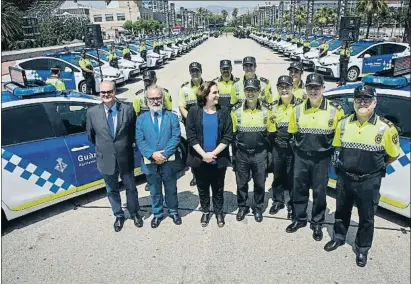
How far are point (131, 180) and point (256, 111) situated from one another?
1.69 m

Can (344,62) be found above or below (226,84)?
below

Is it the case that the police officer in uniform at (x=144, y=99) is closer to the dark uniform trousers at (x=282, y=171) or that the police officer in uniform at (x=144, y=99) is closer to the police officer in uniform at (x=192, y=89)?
the police officer in uniform at (x=192, y=89)

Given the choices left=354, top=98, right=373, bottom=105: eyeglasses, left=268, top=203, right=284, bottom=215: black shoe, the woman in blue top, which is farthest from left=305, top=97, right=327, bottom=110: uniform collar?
left=268, top=203, right=284, bottom=215: black shoe

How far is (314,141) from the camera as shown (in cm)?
348

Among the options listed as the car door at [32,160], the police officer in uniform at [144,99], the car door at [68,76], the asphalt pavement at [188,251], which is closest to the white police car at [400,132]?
the asphalt pavement at [188,251]

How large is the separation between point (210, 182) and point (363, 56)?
38.1ft

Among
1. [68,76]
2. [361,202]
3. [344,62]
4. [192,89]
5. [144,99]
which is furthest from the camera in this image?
[344,62]

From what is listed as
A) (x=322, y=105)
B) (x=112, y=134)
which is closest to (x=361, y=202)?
(x=322, y=105)

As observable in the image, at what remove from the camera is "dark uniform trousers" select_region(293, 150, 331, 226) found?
11.7ft

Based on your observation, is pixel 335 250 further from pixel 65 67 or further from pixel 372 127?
pixel 65 67

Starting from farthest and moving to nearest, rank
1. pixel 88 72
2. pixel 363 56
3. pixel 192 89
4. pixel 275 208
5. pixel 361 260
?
pixel 363 56
pixel 88 72
pixel 192 89
pixel 275 208
pixel 361 260

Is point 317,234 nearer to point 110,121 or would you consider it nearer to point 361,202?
point 361,202

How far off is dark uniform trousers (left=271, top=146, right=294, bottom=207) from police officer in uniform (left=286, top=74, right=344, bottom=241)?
1.18 feet

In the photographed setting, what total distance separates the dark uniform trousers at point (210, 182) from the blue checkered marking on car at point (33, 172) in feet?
5.70
